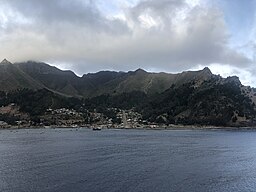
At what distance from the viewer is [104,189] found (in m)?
72.6

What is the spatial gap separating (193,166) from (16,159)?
54.6m

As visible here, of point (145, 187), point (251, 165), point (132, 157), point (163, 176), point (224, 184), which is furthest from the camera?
point (132, 157)

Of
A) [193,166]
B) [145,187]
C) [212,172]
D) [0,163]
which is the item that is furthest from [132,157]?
[145,187]

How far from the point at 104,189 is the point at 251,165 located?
58680 millimetres

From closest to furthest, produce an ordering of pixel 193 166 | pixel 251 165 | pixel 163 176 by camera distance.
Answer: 1. pixel 163 176
2. pixel 193 166
3. pixel 251 165

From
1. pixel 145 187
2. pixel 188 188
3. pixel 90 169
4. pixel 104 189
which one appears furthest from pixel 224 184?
pixel 90 169

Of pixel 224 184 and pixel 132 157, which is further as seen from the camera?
pixel 132 157

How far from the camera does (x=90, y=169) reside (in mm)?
96688

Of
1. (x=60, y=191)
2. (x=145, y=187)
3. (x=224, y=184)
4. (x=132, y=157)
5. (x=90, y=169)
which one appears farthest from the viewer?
(x=132, y=157)

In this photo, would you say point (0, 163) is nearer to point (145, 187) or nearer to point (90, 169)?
point (90, 169)

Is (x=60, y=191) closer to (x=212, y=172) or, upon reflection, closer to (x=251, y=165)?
(x=212, y=172)

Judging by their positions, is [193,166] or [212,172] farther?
[193,166]

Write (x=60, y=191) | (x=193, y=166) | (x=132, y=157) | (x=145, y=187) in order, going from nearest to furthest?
(x=60, y=191)
(x=145, y=187)
(x=193, y=166)
(x=132, y=157)

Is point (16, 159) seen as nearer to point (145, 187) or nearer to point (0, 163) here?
point (0, 163)
